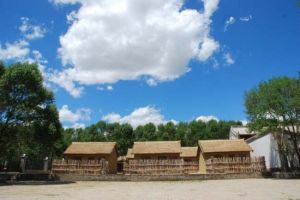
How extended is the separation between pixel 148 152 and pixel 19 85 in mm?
18452

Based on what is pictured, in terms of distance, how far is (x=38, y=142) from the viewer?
129 ft

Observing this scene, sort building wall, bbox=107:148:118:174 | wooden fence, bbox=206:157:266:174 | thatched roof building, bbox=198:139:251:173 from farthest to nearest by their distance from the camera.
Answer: building wall, bbox=107:148:118:174 → thatched roof building, bbox=198:139:251:173 → wooden fence, bbox=206:157:266:174

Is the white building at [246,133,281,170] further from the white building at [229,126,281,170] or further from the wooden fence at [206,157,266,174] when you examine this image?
the wooden fence at [206,157,266,174]

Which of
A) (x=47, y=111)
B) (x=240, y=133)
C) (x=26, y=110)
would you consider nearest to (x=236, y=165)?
(x=240, y=133)

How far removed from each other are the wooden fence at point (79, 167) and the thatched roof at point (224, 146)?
532 inches

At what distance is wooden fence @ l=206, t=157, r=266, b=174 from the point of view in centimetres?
4009

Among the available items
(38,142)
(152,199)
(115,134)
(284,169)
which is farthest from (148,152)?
(115,134)

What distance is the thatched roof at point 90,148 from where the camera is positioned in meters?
44.7

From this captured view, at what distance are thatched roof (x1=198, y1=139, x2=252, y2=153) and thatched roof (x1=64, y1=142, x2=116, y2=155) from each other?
12474 mm

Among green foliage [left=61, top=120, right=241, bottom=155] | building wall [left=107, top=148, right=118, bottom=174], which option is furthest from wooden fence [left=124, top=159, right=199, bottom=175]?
green foliage [left=61, top=120, right=241, bottom=155]

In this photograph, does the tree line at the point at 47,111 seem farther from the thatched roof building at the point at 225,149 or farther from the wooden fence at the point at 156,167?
the wooden fence at the point at 156,167

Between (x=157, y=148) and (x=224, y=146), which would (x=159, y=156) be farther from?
(x=224, y=146)

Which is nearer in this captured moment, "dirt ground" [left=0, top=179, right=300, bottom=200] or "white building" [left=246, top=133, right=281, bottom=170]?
"dirt ground" [left=0, top=179, right=300, bottom=200]

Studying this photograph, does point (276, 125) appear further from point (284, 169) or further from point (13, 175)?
point (13, 175)
